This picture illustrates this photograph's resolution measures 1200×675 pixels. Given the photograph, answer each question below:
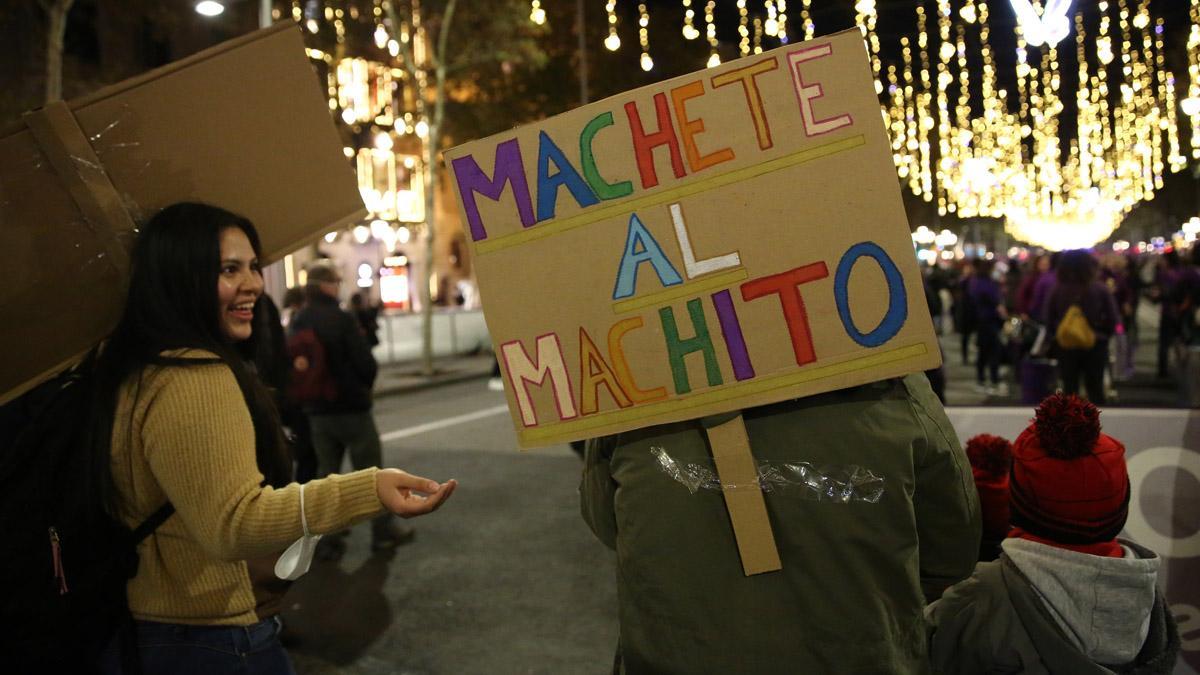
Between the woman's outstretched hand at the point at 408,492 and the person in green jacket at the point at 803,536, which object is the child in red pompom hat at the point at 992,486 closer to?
the person in green jacket at the point at 803,536

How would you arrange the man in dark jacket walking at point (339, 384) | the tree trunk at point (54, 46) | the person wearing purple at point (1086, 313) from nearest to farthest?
1. the man in dark jacket walking at point (339, 384)
2. the person wearing purple at point (1086, 313)
3. the tree trunk at point (54, 46)

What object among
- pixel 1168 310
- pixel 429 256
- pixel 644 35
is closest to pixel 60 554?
pixel 644 35

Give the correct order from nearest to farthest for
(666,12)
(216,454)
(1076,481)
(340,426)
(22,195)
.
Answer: (216,454) → (1076,481) → (22,195) → (340,426) → (666,12)

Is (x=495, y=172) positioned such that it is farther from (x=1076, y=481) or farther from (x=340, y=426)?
(x=340, y=426)

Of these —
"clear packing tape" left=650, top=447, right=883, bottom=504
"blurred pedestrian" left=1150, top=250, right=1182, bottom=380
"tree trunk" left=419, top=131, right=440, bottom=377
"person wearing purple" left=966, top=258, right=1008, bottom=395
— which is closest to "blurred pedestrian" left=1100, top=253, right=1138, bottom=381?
"blurred pedestrian" left=1150, top=250, right=1182, bottom=380

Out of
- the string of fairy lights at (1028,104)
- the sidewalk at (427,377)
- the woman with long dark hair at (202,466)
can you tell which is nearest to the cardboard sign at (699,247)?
the woman with long dark hair at (202,466)

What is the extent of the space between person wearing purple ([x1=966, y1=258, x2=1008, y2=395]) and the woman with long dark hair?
11.6 m

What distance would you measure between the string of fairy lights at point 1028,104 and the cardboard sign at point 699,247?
471 centimetres

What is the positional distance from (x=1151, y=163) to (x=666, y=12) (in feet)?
41.8

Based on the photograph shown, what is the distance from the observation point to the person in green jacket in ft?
5.47

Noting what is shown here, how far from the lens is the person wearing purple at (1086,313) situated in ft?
28.0

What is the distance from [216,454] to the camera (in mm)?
1823

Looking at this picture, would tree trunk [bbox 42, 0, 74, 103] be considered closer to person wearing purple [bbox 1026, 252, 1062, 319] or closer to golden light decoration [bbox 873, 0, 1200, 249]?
golden light decoration [bbox 873, 0, 1200, 249]

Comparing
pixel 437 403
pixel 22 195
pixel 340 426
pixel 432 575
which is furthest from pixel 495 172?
pixel 437 403
